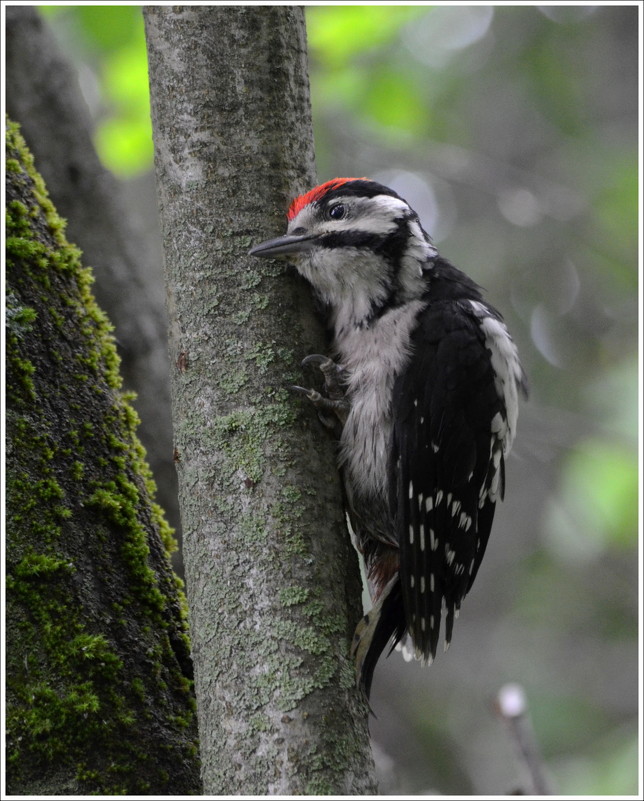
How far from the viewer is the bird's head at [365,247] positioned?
2.24 metres

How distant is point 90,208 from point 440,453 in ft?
6.53

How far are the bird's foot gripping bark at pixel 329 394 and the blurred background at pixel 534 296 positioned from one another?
2373mm

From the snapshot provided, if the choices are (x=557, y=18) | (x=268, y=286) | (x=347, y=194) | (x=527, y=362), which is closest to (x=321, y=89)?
(x=347, y=194)

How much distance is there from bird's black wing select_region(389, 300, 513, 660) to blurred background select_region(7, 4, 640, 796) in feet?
7.51

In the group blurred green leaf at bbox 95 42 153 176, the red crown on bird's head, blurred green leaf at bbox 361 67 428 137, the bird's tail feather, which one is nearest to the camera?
the bird's tail feather

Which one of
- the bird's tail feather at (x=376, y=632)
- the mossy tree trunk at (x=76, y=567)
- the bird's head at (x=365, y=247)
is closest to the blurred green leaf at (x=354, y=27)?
the bird's head at (x=365, y=247)

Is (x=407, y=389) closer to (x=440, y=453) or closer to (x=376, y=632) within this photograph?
(x=440, y=453)

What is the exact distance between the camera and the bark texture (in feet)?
11.2

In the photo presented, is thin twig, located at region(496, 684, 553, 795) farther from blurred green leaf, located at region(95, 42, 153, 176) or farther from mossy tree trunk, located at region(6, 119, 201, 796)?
blurred green leaf, located at region(95, 42, 153, 176)

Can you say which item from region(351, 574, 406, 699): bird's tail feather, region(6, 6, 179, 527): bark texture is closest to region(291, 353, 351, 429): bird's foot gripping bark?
region(351, 574, 406, 699): bird's tail feather

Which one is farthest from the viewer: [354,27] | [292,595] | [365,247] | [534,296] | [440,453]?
[534,296]

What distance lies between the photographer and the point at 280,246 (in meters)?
2.03

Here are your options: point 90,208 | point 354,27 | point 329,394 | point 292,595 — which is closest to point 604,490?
point 354,27

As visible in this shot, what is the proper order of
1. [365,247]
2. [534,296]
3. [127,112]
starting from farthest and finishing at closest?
[534,296] → [127,112] → [365,247]
